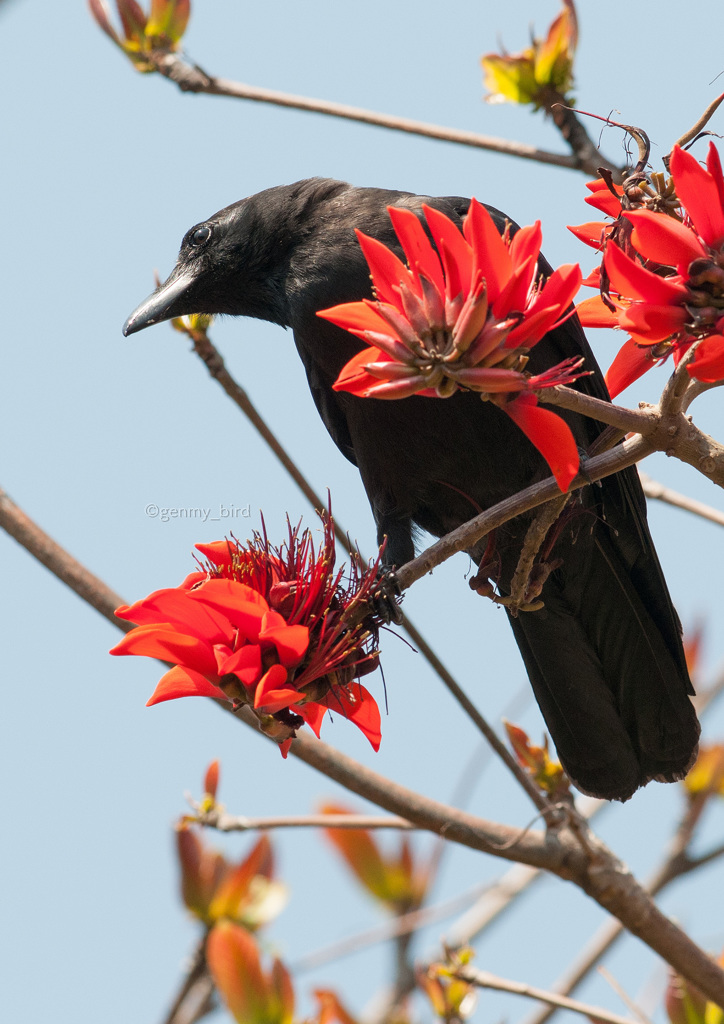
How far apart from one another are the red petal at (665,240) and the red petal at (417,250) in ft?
1.11

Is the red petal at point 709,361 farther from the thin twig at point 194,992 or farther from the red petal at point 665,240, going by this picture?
the thin twig at point 194,992

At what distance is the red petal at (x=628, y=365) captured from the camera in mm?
2096

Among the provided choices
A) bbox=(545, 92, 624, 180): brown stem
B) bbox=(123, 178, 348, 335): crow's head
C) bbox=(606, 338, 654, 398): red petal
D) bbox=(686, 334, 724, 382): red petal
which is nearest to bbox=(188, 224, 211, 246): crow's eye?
bbox=(123, 178, 348, 335): crow's head

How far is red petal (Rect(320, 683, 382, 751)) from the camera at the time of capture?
2172 mm

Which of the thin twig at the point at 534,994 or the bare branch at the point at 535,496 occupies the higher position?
the bare branch at the point at 535,496

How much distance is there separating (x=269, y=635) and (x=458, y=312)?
0.67 meters

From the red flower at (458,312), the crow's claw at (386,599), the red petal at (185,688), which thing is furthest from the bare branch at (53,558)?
the red flower at (458,312)

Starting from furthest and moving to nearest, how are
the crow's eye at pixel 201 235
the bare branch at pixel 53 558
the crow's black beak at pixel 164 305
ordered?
1. the crow's eye at pixel 201 235
2. the crow's black beak at pixel 164 305
3. the bare branch at pixel 53 558

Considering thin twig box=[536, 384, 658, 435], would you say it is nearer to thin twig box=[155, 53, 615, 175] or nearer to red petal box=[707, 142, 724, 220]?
red petal box=[707, 142, 724, 220]

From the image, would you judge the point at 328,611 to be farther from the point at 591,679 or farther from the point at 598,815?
the point at 598,815

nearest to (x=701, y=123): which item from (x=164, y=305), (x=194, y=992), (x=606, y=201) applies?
(x=606, y=201)

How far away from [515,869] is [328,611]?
100 inches

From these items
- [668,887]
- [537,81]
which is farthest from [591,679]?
[537,81]

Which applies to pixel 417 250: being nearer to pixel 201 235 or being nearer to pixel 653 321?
pixel 653 321
